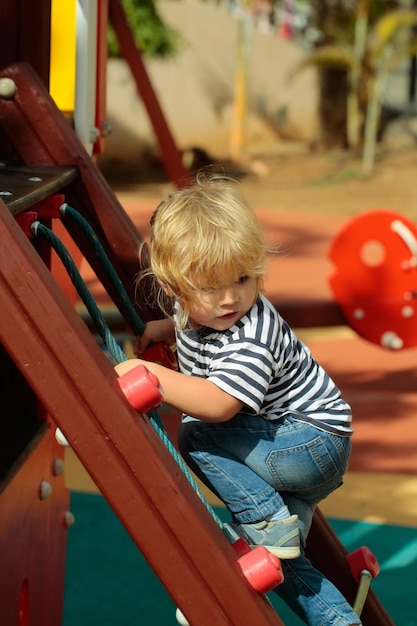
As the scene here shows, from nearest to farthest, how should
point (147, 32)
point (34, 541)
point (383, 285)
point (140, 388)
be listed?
point (140, 388), point (34, 541), point (383, 285), point (147, 32)

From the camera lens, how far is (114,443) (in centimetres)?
145

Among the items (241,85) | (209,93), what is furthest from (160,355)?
(209,93)

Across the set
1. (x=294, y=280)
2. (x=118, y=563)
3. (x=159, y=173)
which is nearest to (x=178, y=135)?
(x=159, y=173)

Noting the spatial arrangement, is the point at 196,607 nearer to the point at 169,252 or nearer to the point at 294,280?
the point at 169,252

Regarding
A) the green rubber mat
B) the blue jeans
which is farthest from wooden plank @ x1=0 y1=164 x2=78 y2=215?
the green rubber mat

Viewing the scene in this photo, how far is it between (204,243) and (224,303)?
12cm

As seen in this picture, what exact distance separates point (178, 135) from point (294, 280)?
7.74 meters

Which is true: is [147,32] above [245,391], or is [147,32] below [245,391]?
below

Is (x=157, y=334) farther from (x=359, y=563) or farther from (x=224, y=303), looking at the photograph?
(x=359, y=563)

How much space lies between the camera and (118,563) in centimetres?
321

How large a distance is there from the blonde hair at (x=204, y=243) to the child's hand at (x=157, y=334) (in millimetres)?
311

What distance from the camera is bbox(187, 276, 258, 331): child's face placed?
1.70m

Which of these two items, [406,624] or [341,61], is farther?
[341,61]

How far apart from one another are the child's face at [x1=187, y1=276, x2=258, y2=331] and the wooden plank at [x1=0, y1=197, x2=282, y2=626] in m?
0.29
